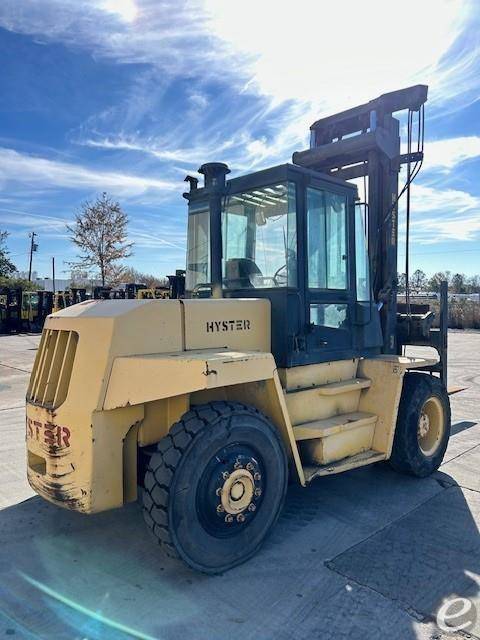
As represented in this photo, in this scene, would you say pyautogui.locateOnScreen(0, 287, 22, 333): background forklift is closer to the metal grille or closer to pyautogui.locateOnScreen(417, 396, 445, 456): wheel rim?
the metal grille

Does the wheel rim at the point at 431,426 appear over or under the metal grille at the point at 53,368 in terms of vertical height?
under

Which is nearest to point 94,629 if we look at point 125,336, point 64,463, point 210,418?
point 64,463

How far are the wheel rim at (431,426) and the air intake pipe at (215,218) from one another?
2.49 m

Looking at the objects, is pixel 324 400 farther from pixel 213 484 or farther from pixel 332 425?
pixel 213 484

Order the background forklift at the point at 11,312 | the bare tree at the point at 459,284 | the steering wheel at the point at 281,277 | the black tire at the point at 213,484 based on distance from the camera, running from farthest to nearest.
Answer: the bare tree at the point at 459,284
the background forklift at the point at 11,312
the steering wheel at the point at 281,277
the black tire at the point at 213,484

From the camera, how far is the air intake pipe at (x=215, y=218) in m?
4.40

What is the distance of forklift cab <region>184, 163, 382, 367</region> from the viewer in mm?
4074

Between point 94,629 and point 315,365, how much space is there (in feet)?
8.39

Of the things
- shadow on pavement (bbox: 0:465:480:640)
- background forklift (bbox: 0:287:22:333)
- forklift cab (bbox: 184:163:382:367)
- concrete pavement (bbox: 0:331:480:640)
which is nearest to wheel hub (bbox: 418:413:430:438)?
concrete pavement (bbox: 0:331:480:640)

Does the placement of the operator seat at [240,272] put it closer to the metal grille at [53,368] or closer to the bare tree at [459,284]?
the metal grille at [53,368]

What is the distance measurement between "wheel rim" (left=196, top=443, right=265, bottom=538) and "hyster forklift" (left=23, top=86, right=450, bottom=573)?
0.03ft

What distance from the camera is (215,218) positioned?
175 inches

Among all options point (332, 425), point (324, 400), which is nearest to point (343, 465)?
point (332, 425)

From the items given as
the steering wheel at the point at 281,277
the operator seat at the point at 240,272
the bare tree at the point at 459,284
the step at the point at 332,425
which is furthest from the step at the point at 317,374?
the bare tree at the point at 459,284
